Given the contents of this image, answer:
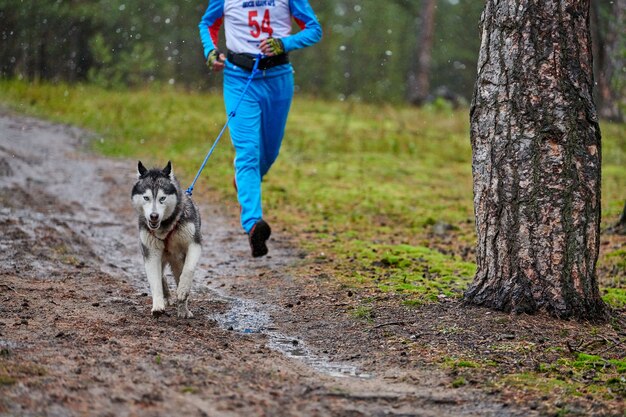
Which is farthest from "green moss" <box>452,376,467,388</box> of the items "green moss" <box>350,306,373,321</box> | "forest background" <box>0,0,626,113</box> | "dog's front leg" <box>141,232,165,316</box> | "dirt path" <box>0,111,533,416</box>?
"forest background" <box>0,0,626,113</box>

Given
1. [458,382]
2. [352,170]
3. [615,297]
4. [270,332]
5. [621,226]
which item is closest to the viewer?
[458,382]

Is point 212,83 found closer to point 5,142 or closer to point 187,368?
point 5,142

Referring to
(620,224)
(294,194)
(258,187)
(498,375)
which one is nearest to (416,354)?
(498,375)

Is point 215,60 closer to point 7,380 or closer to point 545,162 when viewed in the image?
point 545,162

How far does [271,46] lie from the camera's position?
293 inches

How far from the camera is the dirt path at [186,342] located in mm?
3947

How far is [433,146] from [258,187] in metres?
10.0

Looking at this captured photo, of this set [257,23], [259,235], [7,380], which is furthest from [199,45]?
[7,380]

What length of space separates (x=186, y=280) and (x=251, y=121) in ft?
6.90

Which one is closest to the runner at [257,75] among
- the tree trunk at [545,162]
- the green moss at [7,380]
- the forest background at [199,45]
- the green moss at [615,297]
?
the tree trunk at [545,162]

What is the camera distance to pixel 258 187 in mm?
7484

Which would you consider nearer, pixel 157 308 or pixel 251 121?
pixel 157 308

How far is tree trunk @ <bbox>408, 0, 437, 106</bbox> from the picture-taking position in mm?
27125

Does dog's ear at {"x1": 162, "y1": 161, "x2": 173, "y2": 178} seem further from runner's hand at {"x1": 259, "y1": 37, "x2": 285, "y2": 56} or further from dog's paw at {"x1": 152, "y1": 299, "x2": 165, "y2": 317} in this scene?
runner's hand at {"x1": 259, "y1": 37, "x2": 285, "y2": 56}
